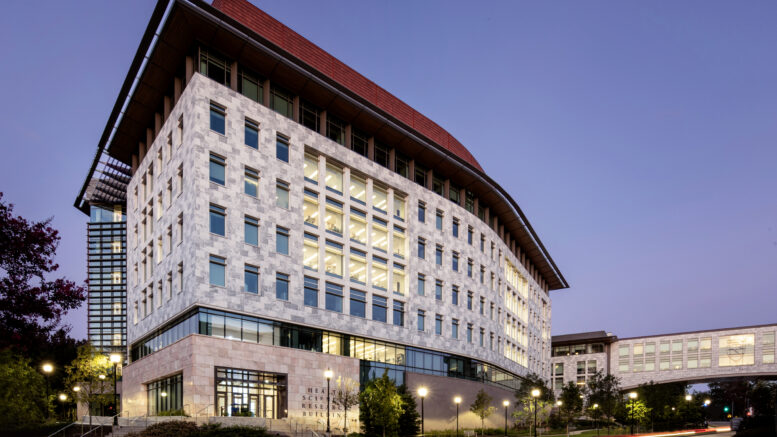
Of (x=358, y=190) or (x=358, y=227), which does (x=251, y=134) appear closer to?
(x=358, y=190)

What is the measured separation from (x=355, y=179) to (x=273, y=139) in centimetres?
1045

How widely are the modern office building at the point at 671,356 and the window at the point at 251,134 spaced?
82.5m

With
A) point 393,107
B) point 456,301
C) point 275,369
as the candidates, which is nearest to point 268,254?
point 275,369

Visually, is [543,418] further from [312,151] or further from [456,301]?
[312,151]

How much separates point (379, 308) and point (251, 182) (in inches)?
689

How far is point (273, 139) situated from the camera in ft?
154

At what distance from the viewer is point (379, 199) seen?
5753 cm

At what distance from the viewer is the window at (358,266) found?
5299 centimetres

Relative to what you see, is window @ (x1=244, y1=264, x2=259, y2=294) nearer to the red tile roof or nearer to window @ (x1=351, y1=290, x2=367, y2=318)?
window @ (x1=351, y1=290, x2=367, y2=318)

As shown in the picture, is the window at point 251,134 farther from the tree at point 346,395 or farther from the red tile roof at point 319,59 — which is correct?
the tree at point 346,395

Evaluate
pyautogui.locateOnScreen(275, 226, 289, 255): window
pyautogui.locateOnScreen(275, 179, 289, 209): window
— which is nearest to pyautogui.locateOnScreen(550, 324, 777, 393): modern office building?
pyautogui.locateOnScreen(275, 226, 289, 255): window

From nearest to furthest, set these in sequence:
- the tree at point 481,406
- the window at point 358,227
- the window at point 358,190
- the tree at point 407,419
→ the tree at point 407,419 → the window at point 358,227 → the window at point 358,190 → the tree at point 481,406

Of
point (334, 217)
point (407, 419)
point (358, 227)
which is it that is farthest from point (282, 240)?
point (407, 419)

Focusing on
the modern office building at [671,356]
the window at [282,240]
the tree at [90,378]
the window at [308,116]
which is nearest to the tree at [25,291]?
the window at [282,240]
